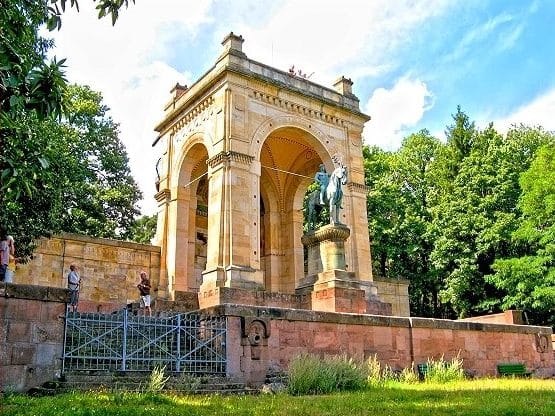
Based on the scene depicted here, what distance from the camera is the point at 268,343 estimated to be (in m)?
11.9

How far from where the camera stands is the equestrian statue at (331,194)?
19.0m

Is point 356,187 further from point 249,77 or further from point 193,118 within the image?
point 193,118

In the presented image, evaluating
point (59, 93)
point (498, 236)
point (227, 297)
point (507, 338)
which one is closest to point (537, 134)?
point (498, 236)

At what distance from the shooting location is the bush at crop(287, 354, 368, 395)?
10570mm

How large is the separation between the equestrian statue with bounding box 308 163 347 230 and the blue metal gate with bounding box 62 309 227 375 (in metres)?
8.17

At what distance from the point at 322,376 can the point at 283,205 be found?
1668 cm

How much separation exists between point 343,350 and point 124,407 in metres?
6.95

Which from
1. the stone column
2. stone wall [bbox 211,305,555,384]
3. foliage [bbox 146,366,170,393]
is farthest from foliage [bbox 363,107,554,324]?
foliage [bbox 146,366,170,393]

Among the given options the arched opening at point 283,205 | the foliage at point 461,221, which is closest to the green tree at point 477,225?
the foliage at point 461,221

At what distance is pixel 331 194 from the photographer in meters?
19.3

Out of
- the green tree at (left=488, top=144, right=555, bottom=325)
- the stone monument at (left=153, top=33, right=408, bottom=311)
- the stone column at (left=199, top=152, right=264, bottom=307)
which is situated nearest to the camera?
the stone column at (left=199, top=152, right=264, bottom=307)

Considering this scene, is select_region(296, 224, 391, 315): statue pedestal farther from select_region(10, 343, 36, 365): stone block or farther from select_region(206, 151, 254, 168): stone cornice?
select_region(10, 343, 36, 365): stone block

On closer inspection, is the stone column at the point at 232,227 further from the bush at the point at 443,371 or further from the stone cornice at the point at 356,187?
the bush at the point at 443,371

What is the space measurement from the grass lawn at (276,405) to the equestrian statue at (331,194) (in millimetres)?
9861
